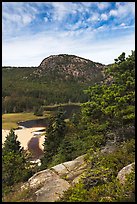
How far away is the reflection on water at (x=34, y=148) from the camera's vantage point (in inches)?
1050

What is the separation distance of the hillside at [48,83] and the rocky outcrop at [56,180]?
35.3 m

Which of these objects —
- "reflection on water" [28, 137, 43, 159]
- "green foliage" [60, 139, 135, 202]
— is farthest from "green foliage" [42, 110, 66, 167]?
"green foliage" [60, 139, 135, 202]

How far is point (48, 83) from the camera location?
11675 cm

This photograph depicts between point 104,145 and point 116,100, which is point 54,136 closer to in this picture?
point 104,145

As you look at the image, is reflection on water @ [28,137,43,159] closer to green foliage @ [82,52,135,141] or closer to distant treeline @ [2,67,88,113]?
green foliage @ [82,52,135,141]

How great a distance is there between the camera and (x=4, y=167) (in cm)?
1416

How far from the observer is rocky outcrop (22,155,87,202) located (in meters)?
8.08

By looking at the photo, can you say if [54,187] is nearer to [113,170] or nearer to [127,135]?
[113,170]

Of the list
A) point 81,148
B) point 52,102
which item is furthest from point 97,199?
point 52,102

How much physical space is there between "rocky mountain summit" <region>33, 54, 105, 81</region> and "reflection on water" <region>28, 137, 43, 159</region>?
98.0 meters

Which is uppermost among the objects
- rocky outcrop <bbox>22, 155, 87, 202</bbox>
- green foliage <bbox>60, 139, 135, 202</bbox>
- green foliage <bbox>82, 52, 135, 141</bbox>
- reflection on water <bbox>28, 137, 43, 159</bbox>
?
green foliage <bbox>82, 52, 135, 141</bbox>

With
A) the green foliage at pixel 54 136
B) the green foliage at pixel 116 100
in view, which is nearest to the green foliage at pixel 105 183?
the green foliage at pixel 116 100

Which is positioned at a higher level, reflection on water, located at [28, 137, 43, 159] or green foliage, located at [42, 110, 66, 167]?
green foliage, located at [42, 110, 66, 167]

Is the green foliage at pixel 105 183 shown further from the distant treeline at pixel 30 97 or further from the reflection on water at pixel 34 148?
the distant treeline at pixel 30 97
